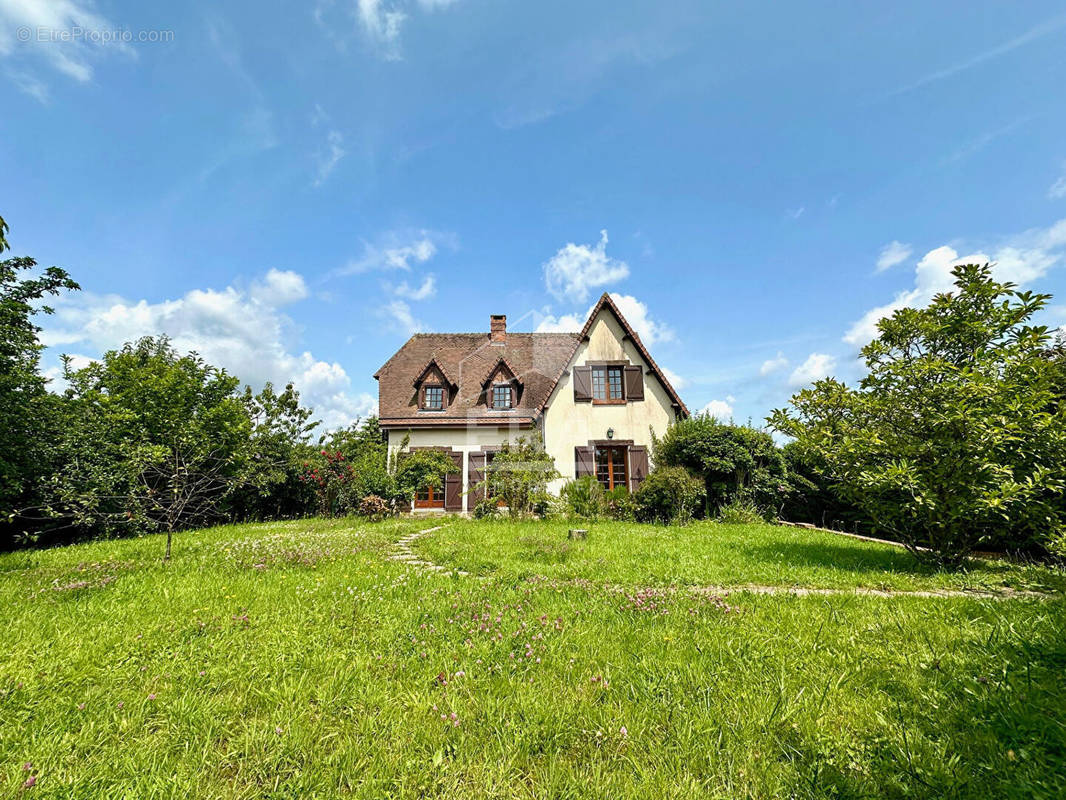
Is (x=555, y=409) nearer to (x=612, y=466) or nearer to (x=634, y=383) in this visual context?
(x=612, y=466)

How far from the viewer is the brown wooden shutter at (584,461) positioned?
50.2ft

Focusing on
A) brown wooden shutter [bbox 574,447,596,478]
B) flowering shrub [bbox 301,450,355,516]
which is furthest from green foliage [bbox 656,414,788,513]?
flowering shrub [bbox 301,450,355,516]

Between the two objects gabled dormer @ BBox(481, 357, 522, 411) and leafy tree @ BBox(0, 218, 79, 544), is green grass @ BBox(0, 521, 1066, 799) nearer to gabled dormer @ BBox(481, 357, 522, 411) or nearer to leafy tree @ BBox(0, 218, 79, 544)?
leafy tree @ BBox(0, 218, 79, 544)

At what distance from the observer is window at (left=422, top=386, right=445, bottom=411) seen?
1736cm

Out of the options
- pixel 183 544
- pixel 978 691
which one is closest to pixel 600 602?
pixel 978 691

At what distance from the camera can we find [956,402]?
18.9 ft

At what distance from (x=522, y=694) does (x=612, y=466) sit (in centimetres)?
1317

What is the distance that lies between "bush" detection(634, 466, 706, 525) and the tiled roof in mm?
4900

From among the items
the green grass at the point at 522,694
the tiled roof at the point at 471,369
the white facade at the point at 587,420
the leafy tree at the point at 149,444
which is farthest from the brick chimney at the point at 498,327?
the green grass at the point at 522,694

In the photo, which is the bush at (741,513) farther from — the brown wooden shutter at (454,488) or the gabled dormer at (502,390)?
the brown wooden shutter at (454,488)

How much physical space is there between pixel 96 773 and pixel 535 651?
8.36 feet

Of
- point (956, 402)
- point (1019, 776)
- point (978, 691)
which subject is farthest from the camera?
point (956, 402)

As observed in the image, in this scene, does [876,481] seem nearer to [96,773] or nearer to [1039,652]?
[1039,652]

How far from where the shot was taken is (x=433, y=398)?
17.5 m
